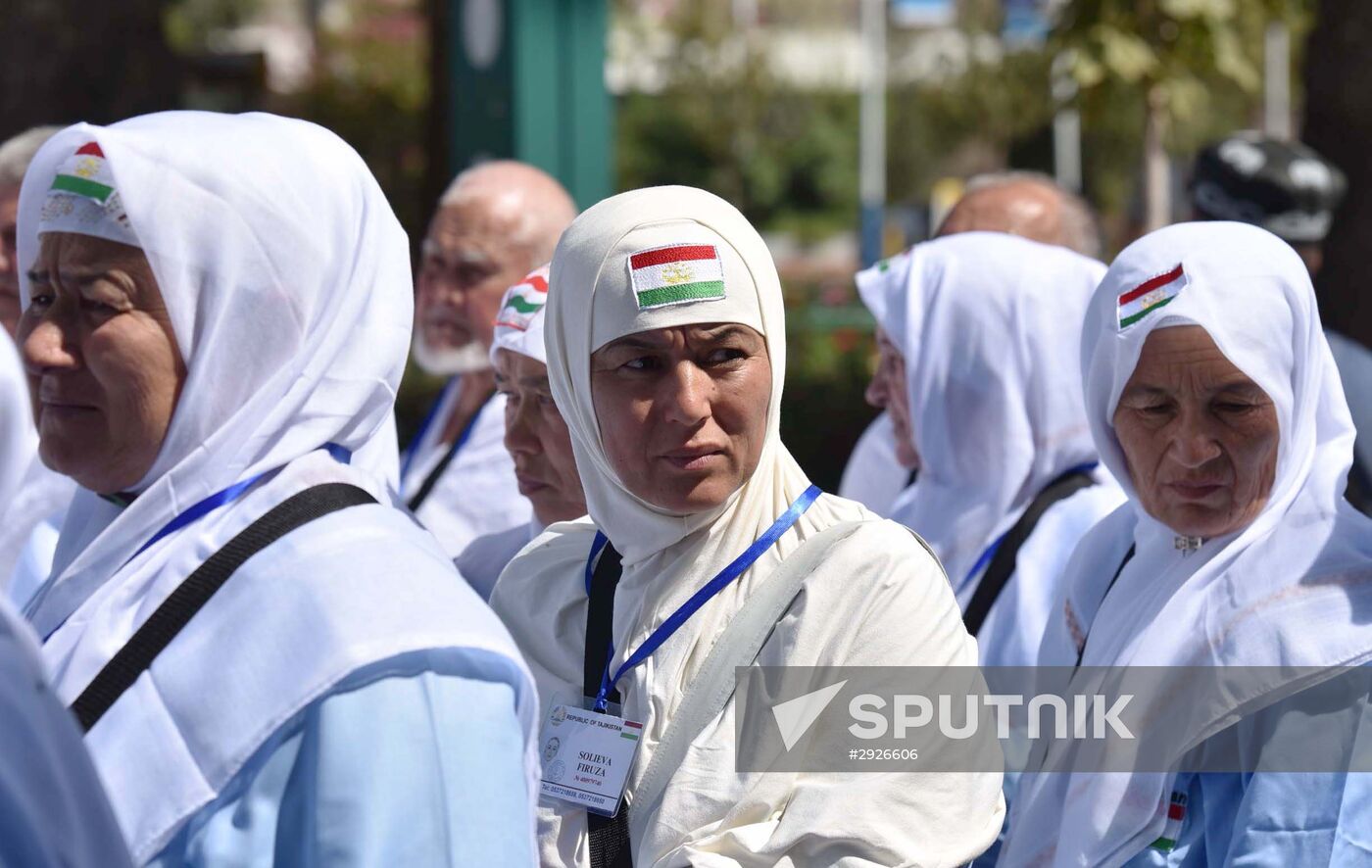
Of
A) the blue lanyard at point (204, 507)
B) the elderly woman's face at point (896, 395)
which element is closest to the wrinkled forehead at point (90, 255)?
the blue lanyard at point (204, 507)

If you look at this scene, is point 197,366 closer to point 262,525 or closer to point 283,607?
point 262,525

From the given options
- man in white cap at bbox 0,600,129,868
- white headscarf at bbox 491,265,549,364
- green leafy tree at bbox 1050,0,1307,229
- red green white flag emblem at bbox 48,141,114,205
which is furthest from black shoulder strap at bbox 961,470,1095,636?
green leafy tree at bbox 1050,0,1307,229

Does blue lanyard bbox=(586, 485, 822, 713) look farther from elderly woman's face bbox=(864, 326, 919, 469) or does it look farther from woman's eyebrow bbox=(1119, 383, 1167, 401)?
elderly woman's face bbox=(864, 326, 919, 469)

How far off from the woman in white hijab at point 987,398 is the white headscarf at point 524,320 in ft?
3.35

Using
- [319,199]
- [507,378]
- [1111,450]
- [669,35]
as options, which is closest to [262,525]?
[319,199]

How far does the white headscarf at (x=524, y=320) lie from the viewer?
341cm

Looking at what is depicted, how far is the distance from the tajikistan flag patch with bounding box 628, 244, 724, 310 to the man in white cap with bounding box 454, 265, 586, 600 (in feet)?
2.94

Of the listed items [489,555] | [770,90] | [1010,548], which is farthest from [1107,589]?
[770,90]

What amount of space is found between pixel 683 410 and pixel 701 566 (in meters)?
0.24

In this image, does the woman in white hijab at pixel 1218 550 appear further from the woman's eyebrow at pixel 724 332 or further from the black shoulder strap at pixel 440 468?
the black shoulder strap at pixel 440 468

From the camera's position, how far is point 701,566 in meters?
2.55

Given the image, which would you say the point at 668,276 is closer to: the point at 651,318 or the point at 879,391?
the point at 651,318

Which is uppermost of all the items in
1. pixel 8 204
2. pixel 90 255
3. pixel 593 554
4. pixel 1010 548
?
pixel 90 255

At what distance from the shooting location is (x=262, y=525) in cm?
199
